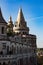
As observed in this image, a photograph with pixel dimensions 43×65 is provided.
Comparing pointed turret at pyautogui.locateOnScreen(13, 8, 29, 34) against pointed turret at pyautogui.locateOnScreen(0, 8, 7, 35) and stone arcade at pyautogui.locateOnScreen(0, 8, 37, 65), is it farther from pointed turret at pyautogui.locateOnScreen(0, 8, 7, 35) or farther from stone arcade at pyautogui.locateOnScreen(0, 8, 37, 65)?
pointed turret at pyautogui.locateOnScreen(0, 8, 7, 35)

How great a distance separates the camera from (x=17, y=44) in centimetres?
4450

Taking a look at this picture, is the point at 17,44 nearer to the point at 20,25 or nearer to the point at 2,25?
the point at 2,25

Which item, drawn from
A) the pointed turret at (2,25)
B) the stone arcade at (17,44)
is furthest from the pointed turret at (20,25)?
the pointed turret at (2,25)

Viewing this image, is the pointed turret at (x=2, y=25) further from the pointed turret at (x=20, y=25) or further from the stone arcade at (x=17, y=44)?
the pointed turret at (x=20, y=25)

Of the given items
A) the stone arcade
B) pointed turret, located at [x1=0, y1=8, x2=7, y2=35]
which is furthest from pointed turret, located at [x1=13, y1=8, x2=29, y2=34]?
pointed turret, located at [x1=0, y1=8, x2=7, y2=35]

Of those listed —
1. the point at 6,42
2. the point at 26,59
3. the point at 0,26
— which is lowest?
the point at 26,59

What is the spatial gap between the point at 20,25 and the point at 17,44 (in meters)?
15.4

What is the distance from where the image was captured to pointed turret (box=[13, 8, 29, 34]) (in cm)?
5888

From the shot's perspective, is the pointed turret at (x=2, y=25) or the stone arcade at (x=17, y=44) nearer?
the stone arcade at (x=17, y=44)

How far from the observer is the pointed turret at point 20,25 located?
58.9 metres

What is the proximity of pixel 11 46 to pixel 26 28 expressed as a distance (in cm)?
1966

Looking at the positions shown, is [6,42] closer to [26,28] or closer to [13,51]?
[13,51]

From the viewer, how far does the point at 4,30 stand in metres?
42.9

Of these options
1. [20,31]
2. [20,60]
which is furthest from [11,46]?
[20,31]
